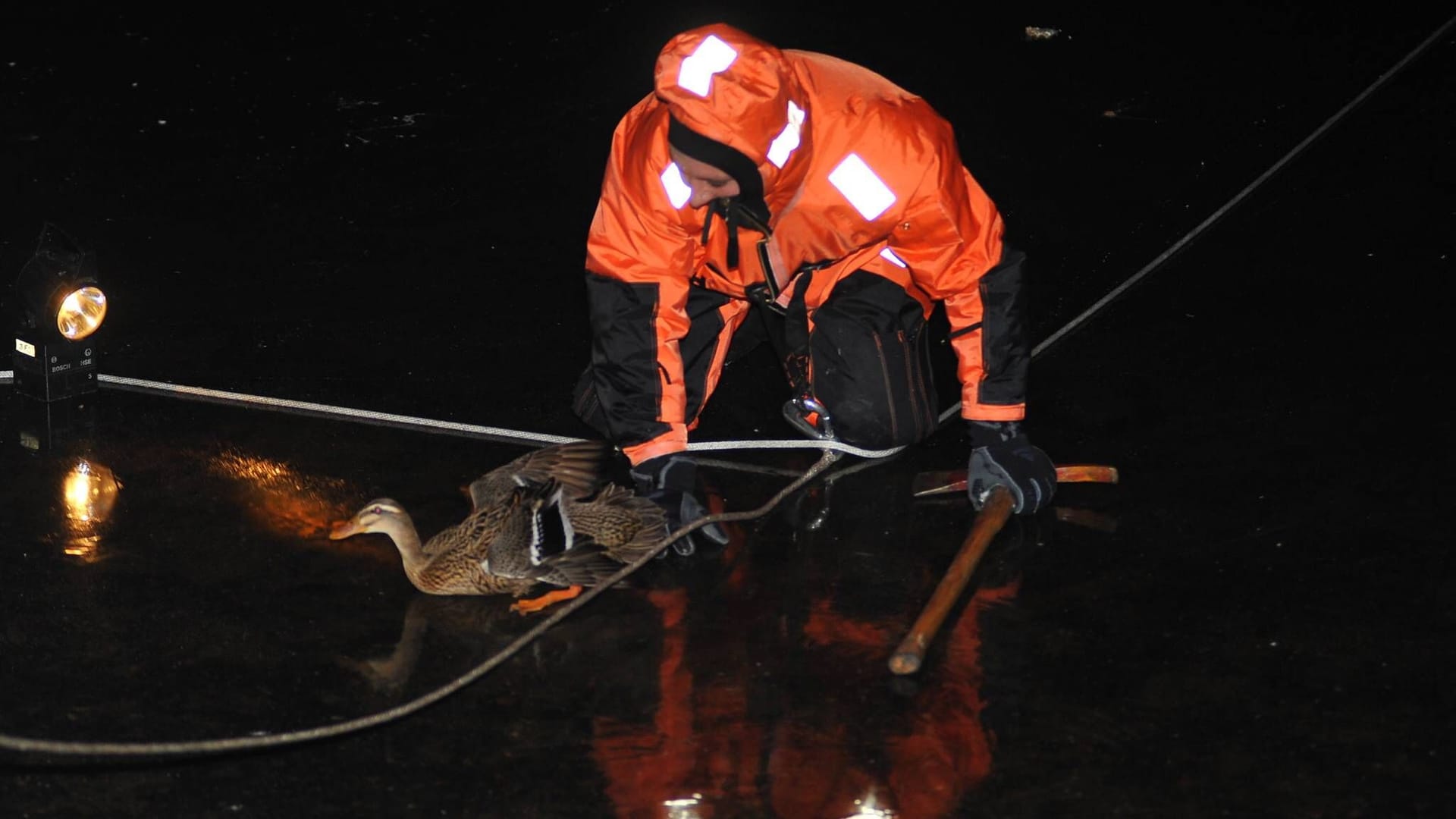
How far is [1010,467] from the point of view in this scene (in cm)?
347

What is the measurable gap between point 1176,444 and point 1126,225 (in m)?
1.76

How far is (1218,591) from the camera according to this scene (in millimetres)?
3238

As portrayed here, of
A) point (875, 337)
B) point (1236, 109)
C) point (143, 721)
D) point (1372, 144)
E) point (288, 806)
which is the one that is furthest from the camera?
point (1236, 109)

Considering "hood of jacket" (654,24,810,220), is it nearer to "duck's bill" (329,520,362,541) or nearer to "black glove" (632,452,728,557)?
"black glove" (632,452,728,557)

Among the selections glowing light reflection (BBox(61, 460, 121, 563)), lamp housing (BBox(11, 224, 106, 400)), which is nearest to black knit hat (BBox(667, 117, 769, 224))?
glowing light reflection (BBox(61, 460, 121, 563))

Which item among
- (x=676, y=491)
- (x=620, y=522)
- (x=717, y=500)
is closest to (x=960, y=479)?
(x=717, y=500)

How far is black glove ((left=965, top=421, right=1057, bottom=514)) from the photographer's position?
3461 mm

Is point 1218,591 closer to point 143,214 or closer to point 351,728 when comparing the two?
point 351,728

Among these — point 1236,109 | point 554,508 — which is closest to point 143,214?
point 554,508

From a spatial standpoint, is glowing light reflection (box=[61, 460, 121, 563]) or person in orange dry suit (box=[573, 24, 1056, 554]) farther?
glowing light reflection (box=[61, 460, 121, 563])

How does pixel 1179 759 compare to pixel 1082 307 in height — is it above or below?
below

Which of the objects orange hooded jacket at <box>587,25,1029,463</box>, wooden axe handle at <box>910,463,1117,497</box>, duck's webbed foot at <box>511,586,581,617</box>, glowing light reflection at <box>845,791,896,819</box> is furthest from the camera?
wooden axe handle at <box>910,463,1117,497</box>

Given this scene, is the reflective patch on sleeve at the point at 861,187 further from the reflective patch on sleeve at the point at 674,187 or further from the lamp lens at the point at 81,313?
the lamp lens at the point at 81,313

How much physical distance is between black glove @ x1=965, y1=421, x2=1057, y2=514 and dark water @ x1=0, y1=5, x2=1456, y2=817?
88mm
